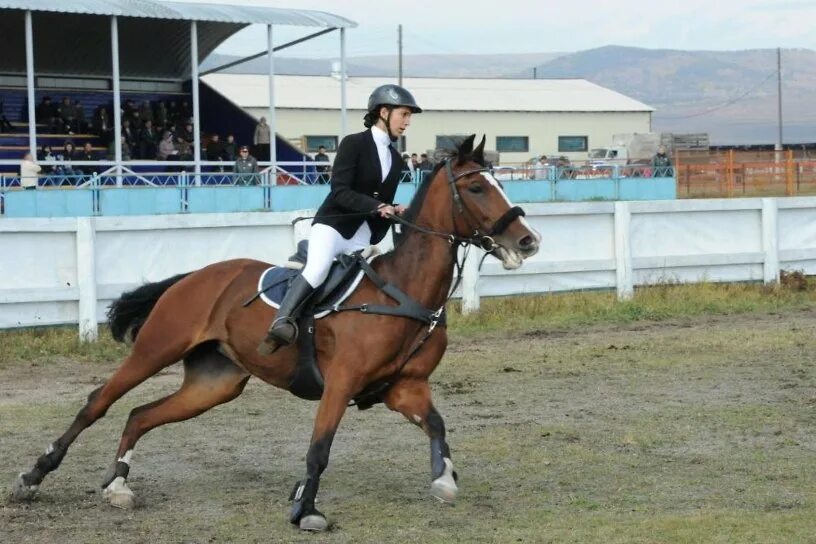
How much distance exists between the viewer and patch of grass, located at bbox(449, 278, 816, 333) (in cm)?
1498

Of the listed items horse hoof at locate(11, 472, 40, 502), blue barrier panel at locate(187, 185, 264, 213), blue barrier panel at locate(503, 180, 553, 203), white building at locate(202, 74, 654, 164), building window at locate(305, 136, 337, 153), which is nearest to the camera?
horse hoof at locate(11, 472, 40, 502)

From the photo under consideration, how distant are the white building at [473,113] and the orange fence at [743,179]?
23.1 metres

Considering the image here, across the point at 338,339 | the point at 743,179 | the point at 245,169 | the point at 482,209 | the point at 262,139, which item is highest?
the point at 262,139

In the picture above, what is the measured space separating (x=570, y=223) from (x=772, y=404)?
6589mm

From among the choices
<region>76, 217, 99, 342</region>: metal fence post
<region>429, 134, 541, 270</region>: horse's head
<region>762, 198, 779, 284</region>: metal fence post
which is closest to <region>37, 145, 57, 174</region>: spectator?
<region>76, 217, 99, 342</region>: metal fence post

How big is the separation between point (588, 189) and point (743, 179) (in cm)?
1051

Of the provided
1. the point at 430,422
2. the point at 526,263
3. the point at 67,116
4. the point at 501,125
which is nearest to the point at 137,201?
the point at 526,263

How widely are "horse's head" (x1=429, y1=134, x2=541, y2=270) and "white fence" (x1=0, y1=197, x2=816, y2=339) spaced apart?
23.6ft

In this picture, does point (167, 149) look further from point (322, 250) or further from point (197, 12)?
point (322, 250)

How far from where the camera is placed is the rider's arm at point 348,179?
6.93 meters

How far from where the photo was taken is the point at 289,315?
6.90 meters

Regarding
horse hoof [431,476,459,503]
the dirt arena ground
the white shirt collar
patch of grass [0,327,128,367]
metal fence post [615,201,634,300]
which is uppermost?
the white shirt collar

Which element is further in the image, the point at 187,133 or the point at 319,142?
the point at 319,142

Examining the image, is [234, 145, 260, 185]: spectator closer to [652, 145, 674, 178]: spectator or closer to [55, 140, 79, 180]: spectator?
[55, 140, 79, 180]: spectator
